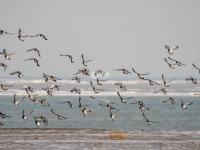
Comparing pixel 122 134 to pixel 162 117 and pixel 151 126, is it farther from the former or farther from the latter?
pixel 162 117

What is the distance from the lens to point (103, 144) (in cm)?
4144

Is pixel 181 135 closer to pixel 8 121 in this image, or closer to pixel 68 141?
pixel 68 141

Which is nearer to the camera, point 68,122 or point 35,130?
point 35,130

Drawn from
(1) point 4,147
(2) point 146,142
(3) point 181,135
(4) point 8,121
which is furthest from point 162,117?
(1) point 4,147

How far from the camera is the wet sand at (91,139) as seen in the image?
4016cm

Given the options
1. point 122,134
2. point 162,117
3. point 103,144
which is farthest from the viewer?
point 162,117

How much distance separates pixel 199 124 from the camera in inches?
2810

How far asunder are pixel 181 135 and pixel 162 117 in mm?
33600

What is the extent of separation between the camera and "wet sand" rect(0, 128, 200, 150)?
132ft

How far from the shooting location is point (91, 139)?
44.1 metres

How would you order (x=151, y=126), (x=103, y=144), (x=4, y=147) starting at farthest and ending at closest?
(x=151, y=126) → (x=103, y=144) → (x=4, y=147)

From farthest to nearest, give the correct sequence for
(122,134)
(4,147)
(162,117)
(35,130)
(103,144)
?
(162,117) → (35,130) → (122,134) → (103,144) → (4,147)

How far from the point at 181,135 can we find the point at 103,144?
859 cm

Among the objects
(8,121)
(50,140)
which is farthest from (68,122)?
(50,140)
